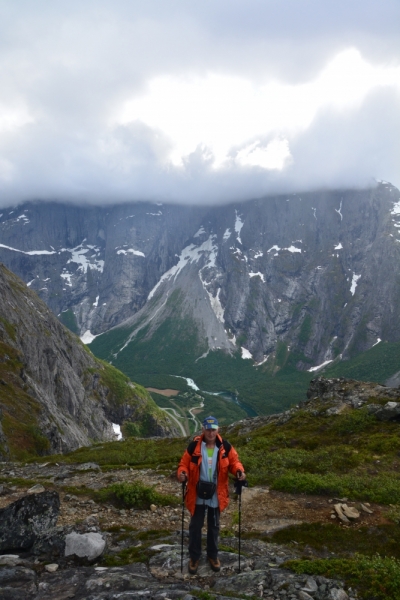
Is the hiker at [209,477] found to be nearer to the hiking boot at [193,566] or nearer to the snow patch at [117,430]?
the hiking boot at [193,566]

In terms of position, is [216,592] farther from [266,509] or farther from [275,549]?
[266,509]

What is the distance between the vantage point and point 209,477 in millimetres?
11047

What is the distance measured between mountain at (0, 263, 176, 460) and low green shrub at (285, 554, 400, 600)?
172 ft

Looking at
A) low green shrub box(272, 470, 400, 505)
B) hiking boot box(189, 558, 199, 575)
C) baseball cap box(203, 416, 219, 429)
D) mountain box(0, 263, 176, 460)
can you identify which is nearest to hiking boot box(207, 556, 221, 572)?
hiking boot box(189, 558, 199, 575)

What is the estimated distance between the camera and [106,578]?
32.3ft

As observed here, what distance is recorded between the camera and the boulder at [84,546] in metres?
11.1

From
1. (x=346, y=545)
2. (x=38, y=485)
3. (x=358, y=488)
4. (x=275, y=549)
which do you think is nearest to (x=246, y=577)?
(x=275, y=549)

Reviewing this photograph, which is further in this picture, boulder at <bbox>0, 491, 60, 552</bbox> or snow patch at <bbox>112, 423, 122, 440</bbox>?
snow patch at <bbox>112, 423, 122, 440</bbox>

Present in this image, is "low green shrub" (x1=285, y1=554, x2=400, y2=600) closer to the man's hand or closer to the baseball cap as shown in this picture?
the man's hand

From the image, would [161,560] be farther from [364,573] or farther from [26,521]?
[364,573]

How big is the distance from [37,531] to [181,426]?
6825 inches

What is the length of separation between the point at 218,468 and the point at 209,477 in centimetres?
38

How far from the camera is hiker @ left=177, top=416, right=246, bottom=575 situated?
35.6 ft

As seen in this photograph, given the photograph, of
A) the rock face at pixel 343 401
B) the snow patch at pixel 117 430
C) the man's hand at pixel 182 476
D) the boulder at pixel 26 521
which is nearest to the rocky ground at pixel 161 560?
the boulder at pixel 26 521
